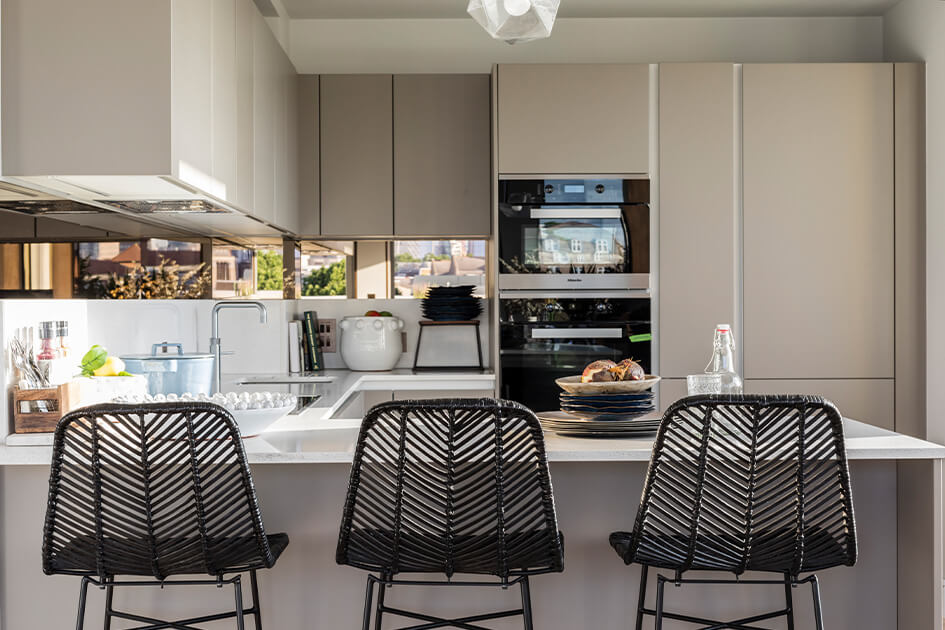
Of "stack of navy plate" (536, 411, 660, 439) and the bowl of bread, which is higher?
the bowl of bread

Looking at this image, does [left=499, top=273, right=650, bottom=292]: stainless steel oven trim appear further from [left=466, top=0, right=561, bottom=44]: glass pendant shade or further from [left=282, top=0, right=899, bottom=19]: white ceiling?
[left=466, top=0, right=561, bottom=44]: glass pendant shade

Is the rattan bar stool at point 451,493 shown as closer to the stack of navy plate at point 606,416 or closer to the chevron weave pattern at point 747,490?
the chevron weave pattern at point 747,490

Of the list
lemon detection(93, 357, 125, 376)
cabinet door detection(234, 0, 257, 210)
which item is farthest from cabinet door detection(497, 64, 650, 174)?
lemon detection(93, 357, 125, 376)

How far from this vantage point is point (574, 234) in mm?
3559

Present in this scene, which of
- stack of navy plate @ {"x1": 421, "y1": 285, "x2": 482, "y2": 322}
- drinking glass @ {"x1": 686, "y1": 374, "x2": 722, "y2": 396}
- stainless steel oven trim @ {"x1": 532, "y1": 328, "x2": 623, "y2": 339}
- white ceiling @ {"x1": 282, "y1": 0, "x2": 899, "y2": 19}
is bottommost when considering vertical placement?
drinking glass @ {"x1": 686, "y1": 374, "x2": 722, "y2": 396}

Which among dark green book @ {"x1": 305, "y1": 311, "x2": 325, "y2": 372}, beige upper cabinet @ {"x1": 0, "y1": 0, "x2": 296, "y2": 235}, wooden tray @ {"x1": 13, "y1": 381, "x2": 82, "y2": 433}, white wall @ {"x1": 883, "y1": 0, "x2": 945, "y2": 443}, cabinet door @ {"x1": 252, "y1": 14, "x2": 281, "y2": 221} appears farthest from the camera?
dark green book @ {"x1": 305, "y1": 311, "x2": 325, "y2": 372}

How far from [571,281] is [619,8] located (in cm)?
143

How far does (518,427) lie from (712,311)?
2181 millimetres

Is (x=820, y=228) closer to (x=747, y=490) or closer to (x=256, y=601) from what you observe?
Result: (x=747, y=490)

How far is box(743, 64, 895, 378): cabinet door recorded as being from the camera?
11.6 ft

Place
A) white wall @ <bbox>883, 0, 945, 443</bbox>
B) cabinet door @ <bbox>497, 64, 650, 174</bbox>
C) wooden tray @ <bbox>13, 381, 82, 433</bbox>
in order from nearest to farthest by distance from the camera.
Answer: wooden tray @ <bbox>13, 381, 82, 433</bbox>
white wall @ <bbox>883, 0, 945, 443</bbox>
cabinet door @ <bbox>497, 64, 650, 174</bbox>

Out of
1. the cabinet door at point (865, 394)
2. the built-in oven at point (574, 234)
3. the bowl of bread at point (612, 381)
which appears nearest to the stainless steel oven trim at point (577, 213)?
the built-in oven at point (574, 234)

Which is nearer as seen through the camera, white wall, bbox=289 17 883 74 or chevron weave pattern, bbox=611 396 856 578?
A: chevron weave pattern, bbox=611 396 856 578

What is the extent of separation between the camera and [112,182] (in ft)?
7.45
